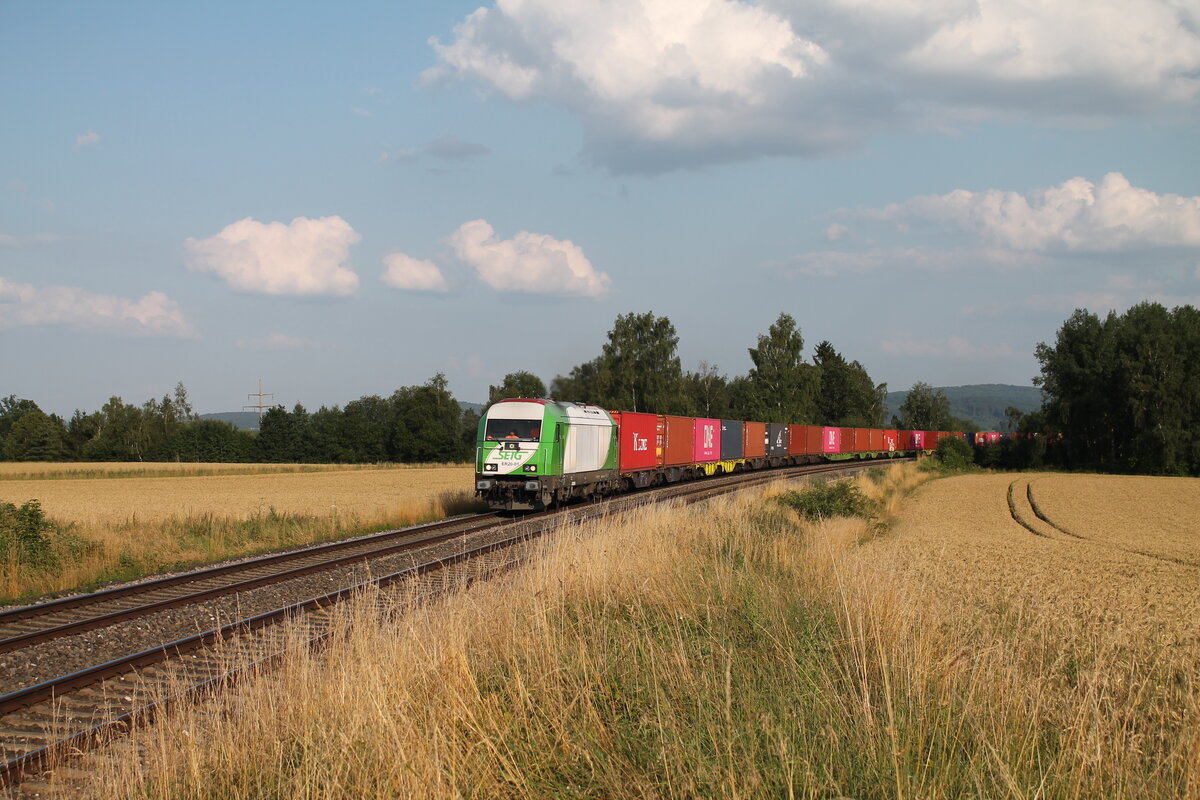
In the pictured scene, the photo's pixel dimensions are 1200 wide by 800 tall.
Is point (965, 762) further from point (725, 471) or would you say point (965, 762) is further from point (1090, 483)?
point (1090, 483)

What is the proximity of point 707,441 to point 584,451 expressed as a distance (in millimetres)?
15114

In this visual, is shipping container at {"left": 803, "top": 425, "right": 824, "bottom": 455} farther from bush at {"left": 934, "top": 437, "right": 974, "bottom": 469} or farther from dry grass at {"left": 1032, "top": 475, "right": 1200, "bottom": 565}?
dry grass at {"left": 1032, "top": 475, "right": 1200, "bottom": 565}

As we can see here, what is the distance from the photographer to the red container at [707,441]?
38.1 metres

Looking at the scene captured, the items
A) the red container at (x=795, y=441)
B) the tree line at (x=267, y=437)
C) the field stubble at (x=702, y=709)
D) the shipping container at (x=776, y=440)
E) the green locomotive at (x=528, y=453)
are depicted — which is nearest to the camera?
the field stubble at (x=702, y=709)

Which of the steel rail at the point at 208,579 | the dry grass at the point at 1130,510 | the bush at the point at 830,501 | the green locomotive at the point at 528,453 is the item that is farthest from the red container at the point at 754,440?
the steel rail at the point at 208,579

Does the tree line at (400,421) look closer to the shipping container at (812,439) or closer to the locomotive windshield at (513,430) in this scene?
the shipping container at (812,439)

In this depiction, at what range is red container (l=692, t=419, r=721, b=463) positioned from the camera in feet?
125

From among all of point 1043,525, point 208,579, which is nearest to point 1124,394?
point 1043,525

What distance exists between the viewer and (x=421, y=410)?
102500 mm

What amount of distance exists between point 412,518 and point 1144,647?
18.4 m

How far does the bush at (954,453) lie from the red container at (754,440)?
1768 centimetres

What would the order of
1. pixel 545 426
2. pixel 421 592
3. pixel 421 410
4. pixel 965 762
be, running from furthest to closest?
pixel 421 410
pixel 545 426
pixel 421 592
pixel 965 762

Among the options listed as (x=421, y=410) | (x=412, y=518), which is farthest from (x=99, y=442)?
(x=412, y=518)

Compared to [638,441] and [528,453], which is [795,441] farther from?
[528,453]
